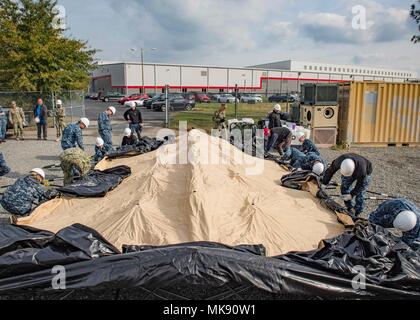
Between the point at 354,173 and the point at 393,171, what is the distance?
4681 mm

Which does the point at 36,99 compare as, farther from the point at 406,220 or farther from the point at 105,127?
the point at 406,220

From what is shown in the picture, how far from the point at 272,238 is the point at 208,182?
139 cm

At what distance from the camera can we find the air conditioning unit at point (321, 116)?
11898 mm

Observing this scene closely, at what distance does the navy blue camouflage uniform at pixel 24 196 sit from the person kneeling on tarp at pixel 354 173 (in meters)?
4.51

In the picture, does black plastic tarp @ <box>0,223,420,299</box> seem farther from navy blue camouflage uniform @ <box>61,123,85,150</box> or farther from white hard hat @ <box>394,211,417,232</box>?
navy blue camouflage uniform @ <box>61,123,85,150</box>

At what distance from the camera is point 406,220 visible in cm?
373

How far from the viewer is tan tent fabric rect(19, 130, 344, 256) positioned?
4016mm

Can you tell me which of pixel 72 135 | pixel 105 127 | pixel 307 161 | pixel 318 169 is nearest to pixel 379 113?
pixel 307 161

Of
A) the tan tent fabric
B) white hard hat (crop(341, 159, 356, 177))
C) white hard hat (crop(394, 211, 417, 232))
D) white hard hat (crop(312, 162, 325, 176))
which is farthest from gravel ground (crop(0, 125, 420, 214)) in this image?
white hard hat (crop(394, 211, 417, 232))

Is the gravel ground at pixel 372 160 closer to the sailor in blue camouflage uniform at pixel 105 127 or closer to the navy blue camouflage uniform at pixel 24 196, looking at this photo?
the sailor in blue camouflage uniform at pixel 105 127

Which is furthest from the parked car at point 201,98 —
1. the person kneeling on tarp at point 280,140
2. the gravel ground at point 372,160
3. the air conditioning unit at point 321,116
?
the person kneeling on tarp at point 280,140

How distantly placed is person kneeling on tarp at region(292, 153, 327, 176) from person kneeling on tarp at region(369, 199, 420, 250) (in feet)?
6.81

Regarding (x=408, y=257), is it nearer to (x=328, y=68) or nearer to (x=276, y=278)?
(x=276, y=278)

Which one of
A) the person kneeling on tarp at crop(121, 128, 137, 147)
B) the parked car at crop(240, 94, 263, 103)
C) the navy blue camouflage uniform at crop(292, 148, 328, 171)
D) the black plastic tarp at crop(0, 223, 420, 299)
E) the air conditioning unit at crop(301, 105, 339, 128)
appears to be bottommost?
the black plastic tarp at crop(0, 223, 420, 299)
